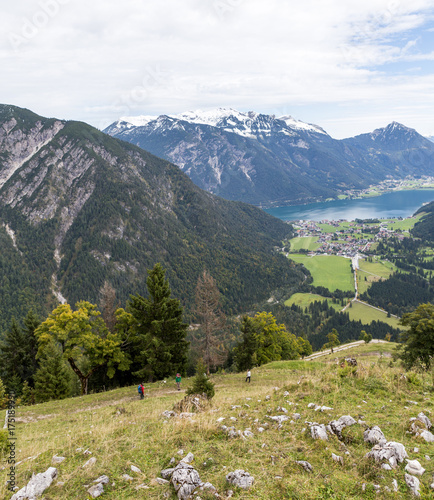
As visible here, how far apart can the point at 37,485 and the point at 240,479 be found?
19.3 feet

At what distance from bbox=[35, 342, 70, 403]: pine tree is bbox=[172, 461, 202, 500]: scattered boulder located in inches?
1297

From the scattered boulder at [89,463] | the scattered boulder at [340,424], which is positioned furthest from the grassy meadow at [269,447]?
the scattered boulder at [340,424]

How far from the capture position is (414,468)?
24.6 ft

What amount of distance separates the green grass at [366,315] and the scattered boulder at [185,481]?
164m

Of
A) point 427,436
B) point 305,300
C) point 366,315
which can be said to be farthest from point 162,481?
point 305,300

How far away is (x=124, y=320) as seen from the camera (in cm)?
3622

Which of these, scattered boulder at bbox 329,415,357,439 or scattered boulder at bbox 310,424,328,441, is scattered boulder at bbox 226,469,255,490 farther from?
scattered boulder at bbox 329,415,357,439

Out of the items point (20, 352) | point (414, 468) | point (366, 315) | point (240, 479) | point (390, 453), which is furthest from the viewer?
point (366, 315)

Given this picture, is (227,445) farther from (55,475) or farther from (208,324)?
(208,324)

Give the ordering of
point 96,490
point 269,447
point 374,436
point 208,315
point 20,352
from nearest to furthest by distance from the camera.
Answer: point 96,490
point 374,436
point 269,447
point 208,315
point 20,352

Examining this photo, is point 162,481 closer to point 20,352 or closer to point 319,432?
point 319,432

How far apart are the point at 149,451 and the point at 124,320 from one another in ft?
91.7

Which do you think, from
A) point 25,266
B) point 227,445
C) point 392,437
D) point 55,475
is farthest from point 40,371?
point 25,266

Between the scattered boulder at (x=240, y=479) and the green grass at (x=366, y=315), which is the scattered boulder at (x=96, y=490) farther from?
the green grass at (x=366, y=315)
